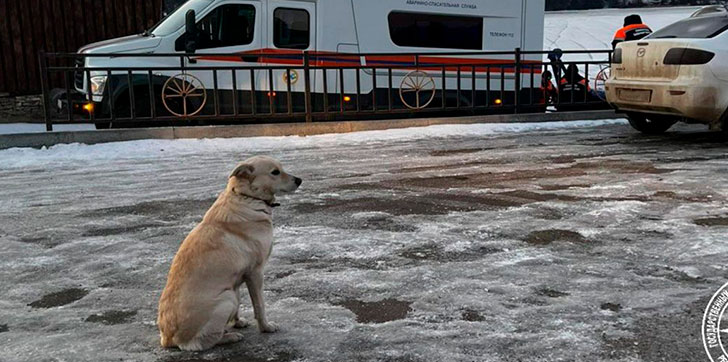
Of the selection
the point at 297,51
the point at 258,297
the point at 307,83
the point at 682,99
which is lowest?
the point at 258,297

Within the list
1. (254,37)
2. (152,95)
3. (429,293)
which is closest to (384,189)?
(429,293)

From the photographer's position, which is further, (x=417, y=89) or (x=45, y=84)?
(x=417, y=89)

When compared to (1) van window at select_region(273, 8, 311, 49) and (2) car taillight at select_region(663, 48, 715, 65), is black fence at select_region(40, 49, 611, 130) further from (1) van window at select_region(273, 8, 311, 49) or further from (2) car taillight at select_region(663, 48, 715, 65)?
(2) car taillight at select_region(663, 48, 715, 65)

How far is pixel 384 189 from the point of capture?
6512mm

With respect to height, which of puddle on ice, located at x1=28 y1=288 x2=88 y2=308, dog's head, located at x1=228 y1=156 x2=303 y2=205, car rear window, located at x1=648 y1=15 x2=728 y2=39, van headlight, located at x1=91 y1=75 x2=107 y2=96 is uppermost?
car rear window, located at x1=648 y1=15 x2=728 y2=39

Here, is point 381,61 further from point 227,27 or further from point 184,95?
point 184,95

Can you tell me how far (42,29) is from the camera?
15.4m

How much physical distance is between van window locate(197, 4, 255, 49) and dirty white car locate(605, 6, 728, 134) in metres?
6.55

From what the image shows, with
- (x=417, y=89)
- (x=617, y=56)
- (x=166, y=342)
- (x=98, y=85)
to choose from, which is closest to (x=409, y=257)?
(x=166, y=342)

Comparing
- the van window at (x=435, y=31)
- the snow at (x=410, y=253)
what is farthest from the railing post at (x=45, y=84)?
the van window at (x=435, y=31)

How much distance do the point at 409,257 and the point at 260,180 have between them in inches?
56.3

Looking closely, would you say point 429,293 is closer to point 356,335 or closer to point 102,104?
point 356,335

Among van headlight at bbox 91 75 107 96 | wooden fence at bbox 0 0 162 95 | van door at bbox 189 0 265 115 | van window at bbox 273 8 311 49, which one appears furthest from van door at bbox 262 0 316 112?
wooden fence at bbox 0 0 162 95

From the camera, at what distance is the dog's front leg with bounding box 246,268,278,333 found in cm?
297
